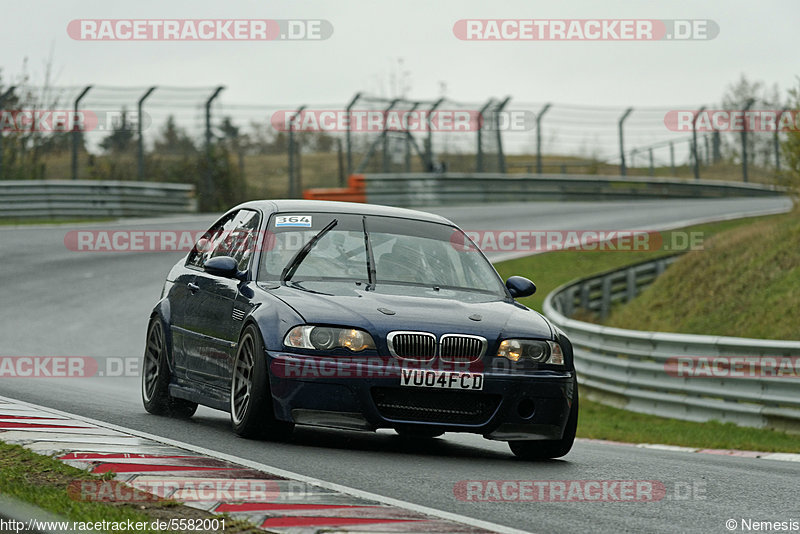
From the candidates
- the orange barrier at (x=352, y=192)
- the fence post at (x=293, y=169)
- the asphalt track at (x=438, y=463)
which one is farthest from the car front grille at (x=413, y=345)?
the fence post at (x=293, y=169)

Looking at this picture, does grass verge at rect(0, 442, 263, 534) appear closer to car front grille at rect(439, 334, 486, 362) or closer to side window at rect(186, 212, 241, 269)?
car front grille at rect(439, 334, 486, 362)

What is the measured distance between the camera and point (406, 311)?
24.1 feet

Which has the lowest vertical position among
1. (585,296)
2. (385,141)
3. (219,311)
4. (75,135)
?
(585,296)

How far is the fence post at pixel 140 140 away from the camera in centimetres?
3011

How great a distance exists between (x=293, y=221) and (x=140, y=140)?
23.6m

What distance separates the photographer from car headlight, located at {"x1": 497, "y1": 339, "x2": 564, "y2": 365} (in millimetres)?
7320

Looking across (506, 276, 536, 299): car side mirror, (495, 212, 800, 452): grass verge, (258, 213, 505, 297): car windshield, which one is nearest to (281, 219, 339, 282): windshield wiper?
(258, 213, 505, 297): car windshield

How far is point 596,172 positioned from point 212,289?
35.8m

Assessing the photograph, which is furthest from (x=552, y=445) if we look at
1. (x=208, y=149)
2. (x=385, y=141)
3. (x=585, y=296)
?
(x=385, y=141)

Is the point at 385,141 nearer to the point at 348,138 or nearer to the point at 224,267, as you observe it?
the point at 348,138

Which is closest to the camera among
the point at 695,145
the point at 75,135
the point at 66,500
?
the point at 66,500

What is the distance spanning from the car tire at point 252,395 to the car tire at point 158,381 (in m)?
1.59

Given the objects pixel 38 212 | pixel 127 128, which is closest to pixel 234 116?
pixel 127 128

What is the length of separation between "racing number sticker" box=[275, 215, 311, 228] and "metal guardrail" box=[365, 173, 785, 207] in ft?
74.9
